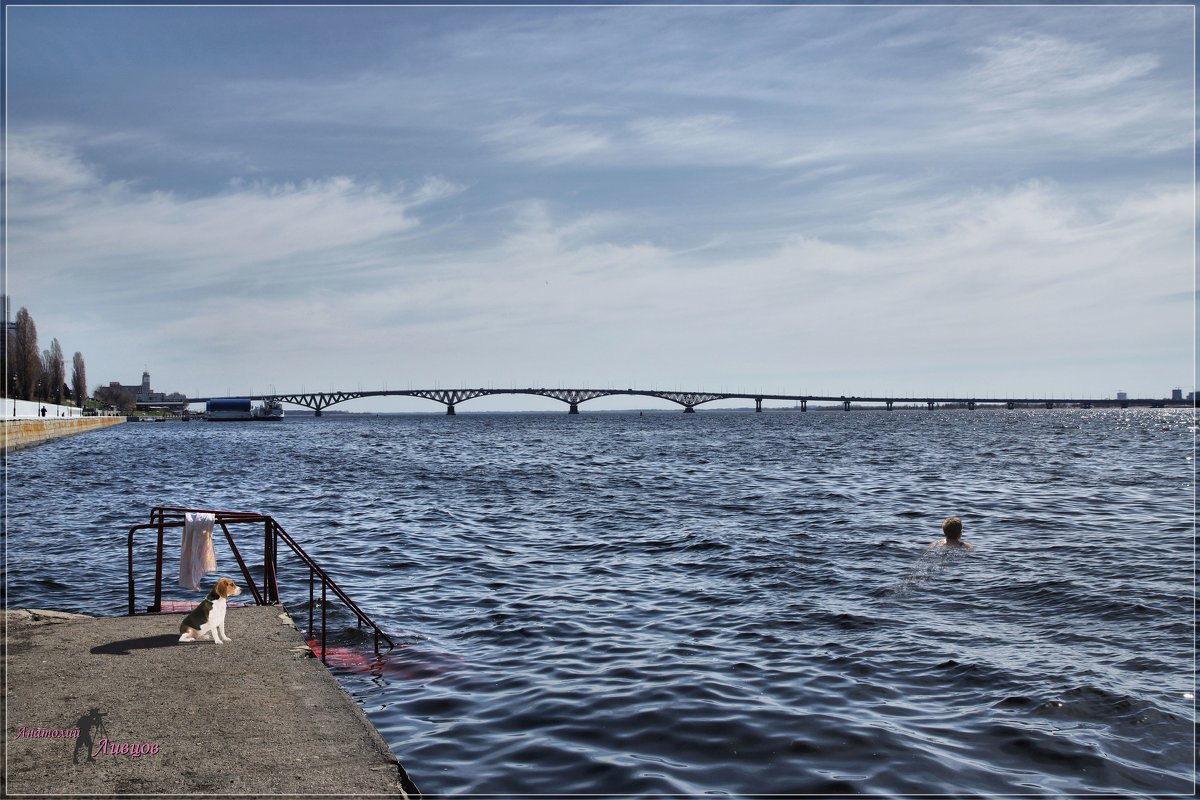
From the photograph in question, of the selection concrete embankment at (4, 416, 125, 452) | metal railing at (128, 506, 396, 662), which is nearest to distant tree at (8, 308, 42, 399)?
concrete embankment at (4, 416, 125, 452)

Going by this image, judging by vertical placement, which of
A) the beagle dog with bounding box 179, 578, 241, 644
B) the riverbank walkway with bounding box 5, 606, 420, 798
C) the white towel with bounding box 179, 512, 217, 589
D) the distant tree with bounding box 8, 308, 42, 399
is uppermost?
the distant tree with bounding box 8, 308, 42, 399

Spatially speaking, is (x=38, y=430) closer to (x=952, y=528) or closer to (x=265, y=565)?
(x=265, y=565)

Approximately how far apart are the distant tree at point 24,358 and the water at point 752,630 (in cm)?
12067

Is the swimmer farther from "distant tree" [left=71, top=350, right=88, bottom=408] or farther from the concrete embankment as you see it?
"distant tree" [left=71, top=350, right=88, bottom=408]

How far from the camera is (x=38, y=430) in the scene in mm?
89625

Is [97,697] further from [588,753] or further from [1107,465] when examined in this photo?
[1107,465]

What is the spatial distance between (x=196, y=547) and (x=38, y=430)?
90622 millimetres

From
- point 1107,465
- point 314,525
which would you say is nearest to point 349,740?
point 314,525

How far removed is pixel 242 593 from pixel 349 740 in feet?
41.5

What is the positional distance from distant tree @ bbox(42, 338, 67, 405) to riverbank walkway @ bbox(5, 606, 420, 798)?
178197mm

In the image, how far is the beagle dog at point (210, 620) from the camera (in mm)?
12242

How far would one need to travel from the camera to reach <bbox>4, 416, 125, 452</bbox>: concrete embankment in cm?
7531

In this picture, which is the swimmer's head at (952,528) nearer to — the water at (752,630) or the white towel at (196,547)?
the water at (752,630)

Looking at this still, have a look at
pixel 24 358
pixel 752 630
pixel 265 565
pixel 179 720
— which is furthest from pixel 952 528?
pixel 24 358
